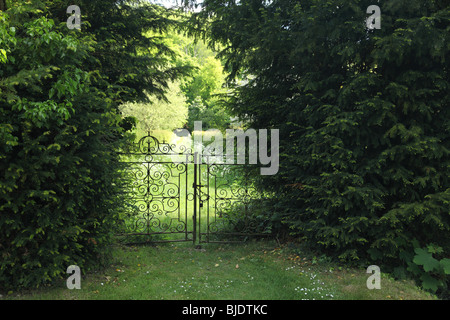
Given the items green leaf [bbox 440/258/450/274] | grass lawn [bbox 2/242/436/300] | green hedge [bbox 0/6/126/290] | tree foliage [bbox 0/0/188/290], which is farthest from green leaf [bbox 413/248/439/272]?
green hedge [bbox 0/6/126/290]

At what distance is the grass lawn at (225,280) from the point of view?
4.21 meters

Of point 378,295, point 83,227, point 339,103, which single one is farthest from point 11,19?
point 378,295

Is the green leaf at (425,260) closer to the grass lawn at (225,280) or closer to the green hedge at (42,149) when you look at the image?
the grass lawn at (225,280)

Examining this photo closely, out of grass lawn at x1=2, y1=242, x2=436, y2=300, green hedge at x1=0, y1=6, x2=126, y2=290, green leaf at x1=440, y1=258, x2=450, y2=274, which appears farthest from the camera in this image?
green leaf at x1=440, y1=258, x2=450, y2=274

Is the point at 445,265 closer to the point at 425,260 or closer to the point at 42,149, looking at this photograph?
the point at 425,260

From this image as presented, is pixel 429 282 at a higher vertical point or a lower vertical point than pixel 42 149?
lower

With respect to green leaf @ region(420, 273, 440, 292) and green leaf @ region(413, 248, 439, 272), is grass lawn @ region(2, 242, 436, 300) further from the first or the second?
green leaf @ region(413, 248, 439, 272)

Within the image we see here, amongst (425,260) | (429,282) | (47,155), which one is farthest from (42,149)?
(429,282)

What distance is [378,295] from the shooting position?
4121mm

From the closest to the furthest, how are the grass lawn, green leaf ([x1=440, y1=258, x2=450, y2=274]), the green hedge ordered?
the green hedge, the grass lawn, green leaf ([x1=440, y1=258, x2=450, y2=274])

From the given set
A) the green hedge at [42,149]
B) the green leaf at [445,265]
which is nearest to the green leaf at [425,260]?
the green leaf at [445,265]

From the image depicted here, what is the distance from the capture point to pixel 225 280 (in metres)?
4.84

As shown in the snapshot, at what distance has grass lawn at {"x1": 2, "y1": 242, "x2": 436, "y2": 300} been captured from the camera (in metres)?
4.21

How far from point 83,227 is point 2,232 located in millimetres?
925
